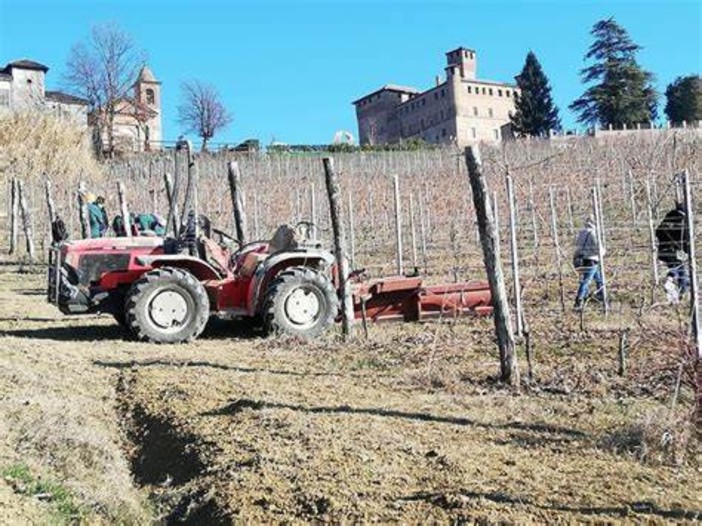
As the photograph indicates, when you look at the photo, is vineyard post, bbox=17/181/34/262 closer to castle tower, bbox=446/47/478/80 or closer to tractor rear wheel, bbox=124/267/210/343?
tractor rear wheel, bbox=124/267/210/343

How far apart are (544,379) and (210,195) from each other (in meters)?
20.3

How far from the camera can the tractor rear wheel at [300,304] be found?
320 inches

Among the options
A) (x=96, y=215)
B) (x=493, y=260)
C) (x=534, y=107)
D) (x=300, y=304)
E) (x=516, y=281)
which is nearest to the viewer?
(x=493, y=260)

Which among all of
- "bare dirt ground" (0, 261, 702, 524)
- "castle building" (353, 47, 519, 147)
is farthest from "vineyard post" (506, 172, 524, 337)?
"castle building" (353, 47, 519, 147)

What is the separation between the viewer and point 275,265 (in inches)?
327

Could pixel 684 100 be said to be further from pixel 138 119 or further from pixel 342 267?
pixel 342 267

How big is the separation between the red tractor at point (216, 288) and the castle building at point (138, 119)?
2585cm

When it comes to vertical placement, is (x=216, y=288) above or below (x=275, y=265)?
below

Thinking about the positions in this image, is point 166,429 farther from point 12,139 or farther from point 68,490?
point 12,139

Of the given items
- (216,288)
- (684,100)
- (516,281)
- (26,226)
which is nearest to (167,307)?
(216,288)

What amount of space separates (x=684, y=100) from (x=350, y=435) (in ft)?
207

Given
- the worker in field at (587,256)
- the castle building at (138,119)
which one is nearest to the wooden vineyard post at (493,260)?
the worker in field at (587,256)

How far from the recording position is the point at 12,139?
25578 millimetres

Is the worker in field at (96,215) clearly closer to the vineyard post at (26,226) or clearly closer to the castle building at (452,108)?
the vineyard post at (26,226)
